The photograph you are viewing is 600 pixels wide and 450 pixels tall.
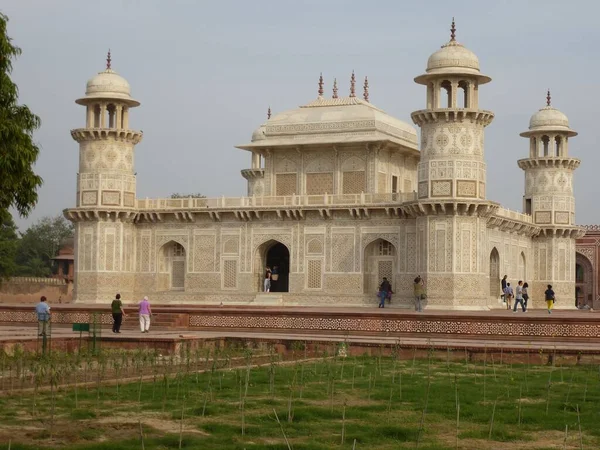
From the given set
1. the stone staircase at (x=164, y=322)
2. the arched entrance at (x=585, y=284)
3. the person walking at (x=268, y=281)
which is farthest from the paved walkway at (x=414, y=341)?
the arched entrance at (x=585, y=284)

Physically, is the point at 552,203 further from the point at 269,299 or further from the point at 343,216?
the point at 269,299

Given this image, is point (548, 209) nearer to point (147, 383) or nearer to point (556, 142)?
point (556, 142)

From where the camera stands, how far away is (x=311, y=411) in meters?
11.0

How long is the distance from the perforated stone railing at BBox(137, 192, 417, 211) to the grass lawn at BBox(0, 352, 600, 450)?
68.3 feet

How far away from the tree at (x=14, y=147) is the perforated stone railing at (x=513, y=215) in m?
25.0

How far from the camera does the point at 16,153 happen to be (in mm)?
12914

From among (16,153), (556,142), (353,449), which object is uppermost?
(556,142)

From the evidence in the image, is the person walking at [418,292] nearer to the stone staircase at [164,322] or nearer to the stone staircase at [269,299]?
the stone staircase at [269,299]

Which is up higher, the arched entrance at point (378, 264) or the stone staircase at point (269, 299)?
the arched entrance at point (378, 264)

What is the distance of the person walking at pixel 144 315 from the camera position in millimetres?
22688

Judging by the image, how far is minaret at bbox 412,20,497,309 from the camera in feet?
108

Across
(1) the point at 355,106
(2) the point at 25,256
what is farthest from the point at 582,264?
(2) the point at 25,256

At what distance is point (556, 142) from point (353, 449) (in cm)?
3502

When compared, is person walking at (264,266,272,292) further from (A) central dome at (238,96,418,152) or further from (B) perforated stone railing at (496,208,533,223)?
(B) perforated stone railing at (496,208,533,223)
